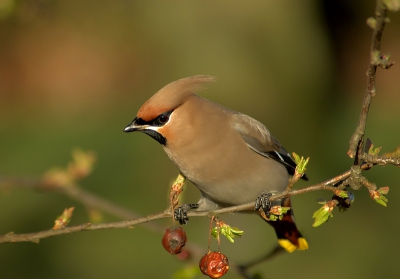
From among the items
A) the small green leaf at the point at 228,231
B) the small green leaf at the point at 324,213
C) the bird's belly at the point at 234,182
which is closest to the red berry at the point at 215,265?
the small green leaf at the point at 228,231

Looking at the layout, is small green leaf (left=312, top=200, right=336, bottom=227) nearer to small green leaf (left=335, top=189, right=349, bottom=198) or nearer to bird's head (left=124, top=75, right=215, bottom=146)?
small green leaf (left=335, top=189, right=349, bottom=198)

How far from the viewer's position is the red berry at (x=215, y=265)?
2553 mm

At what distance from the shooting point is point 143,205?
27.5 feet

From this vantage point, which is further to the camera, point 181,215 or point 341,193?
point 181,215

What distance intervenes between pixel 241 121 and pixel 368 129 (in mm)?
7444

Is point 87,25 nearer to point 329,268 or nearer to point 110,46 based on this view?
point 110,46

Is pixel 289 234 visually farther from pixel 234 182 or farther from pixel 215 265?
pixel 215 265

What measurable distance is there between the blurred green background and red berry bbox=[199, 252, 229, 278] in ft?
6.25

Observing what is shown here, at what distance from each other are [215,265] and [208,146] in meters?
1.01

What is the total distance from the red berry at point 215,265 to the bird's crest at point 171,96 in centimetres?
87

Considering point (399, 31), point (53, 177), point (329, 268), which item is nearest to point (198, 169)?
point (53, 177)

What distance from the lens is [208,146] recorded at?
11.3ft

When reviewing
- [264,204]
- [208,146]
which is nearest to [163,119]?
[208,146]

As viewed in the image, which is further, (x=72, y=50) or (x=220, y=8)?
(x=72, y=50)
